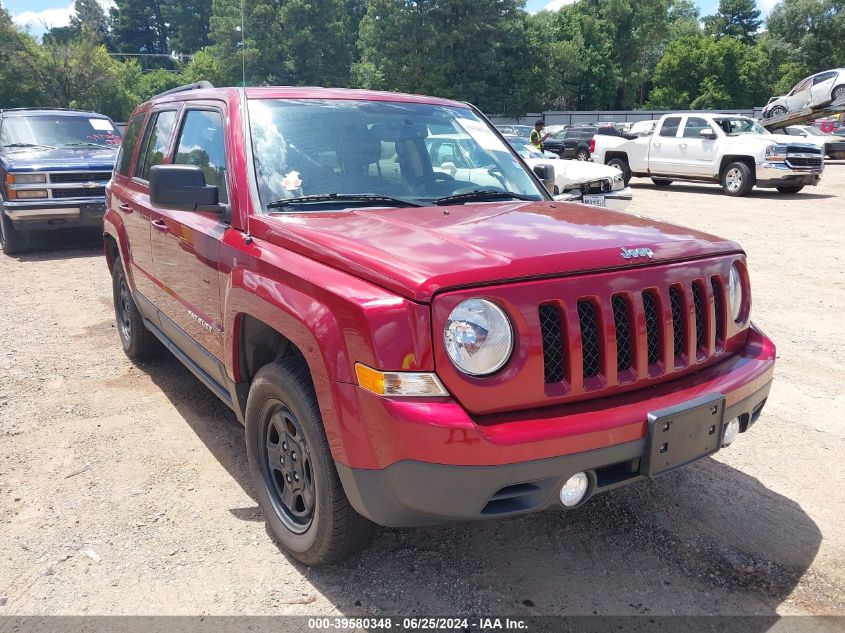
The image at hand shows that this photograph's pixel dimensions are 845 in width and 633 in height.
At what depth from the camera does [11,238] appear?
10.2 metres

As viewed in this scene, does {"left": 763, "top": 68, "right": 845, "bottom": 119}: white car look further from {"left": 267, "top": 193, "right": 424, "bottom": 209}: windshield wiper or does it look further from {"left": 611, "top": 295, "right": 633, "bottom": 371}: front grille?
{"left": 611, "top": 295, "right": 633, "bottom": 371}: front grille

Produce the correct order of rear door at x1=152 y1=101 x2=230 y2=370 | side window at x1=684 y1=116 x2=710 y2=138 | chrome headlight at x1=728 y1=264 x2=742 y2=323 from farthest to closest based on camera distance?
side window at x1=684 y1=116 x2=710 y2=138, rear door at x1=152 y1=101 x2=230 y2=370, chrome headlight at x1=728 y1=264 x2=742 y2=323

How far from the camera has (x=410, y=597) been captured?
2.76m

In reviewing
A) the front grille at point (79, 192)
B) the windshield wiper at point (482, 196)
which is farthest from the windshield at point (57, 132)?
the windshield wiper at point (482, 196)

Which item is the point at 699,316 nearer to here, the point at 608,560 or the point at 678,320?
the point at 678,320

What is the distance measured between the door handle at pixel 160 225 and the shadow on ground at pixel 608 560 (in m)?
1.52

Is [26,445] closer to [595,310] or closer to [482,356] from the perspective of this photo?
[482,356]

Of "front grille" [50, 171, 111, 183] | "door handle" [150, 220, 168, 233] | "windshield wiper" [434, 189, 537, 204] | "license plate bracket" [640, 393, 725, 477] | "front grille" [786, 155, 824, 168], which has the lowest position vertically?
"front grille" [786, 155, 824, 168]

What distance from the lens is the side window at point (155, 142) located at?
14.5 feet

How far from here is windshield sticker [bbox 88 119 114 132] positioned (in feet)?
37.4

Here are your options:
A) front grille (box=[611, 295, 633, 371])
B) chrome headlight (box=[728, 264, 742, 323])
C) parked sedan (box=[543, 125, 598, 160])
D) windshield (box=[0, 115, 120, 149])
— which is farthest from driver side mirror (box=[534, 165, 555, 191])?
parked sedan (box=[543, 125, 598, 160])

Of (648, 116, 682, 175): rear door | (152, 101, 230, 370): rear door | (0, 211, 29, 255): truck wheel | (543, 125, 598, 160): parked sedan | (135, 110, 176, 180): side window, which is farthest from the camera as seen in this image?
(543, 125, 598, 160): parked sedan

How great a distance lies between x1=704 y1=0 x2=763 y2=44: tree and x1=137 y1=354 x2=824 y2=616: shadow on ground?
89111 millimetres

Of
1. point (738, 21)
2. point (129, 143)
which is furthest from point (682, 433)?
point (738, 21)
